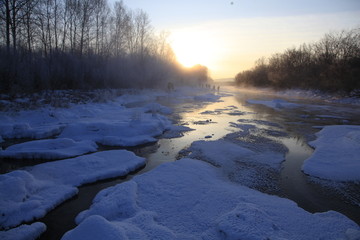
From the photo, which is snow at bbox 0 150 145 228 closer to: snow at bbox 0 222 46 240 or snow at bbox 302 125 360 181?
snow at bbox 0 222 46 240

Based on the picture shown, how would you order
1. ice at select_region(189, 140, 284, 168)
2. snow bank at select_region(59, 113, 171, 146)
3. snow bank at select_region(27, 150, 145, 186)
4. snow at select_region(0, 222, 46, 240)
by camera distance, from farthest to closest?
snow bank at select_region(59, 113, 171, 146) → ice at select_region(189, 140, 284, 168) → snow bank at select_region(27, 150, 145, 186) → snow at select_region(0, 222, 46, 240)

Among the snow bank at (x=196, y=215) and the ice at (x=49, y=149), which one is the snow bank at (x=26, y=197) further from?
the ice at (x=49, y=149)

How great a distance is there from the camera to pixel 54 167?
5.88m

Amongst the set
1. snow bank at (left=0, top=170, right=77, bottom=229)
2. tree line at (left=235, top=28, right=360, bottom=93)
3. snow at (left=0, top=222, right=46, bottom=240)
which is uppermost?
tree line at (left=235, top=28, right=360, bottom=93)

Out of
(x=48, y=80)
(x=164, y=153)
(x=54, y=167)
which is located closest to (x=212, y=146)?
(x=164, y=153)

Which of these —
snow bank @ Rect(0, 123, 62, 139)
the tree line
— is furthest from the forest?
the tree line

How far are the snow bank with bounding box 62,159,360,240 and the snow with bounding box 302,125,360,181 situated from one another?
7.35 feet

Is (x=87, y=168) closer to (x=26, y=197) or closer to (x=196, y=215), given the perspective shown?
(x=26, y=197)

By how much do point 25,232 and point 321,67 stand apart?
132ft

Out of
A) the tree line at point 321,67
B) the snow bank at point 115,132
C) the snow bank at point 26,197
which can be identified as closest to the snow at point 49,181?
the snow bank at point 26,197

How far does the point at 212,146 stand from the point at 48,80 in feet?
52.0

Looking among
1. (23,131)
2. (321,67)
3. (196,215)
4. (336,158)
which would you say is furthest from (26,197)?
(321,67)

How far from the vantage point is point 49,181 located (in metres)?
5.15

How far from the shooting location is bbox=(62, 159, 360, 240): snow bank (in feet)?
10.5
